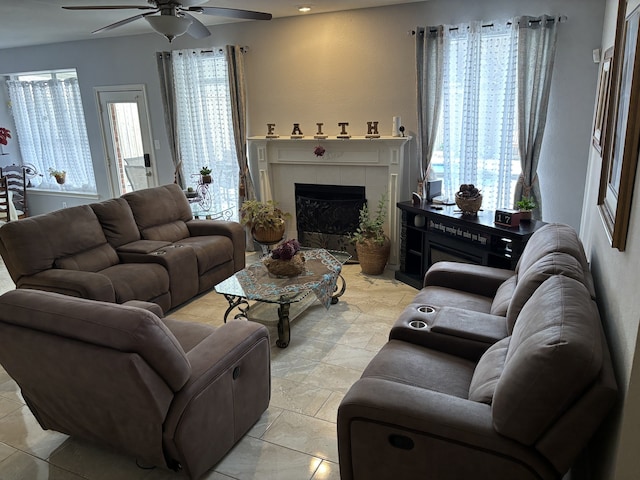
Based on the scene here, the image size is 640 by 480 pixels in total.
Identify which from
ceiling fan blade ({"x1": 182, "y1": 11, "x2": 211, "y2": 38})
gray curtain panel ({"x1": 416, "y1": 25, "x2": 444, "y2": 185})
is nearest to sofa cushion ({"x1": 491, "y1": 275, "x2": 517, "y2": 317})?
gray curtain panel ({"x1": 416, "y1": 25, "x2": 444, "y2": 185})

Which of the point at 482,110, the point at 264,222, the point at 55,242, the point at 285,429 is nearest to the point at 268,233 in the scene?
the point at 264,222

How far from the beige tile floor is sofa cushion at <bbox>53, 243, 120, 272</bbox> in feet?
2.99

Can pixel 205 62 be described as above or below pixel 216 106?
above

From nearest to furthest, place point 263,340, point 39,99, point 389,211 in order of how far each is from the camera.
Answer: point 263,340 → point 389,211 → point 39,99

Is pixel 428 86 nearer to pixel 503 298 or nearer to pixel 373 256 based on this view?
pixel 373 256

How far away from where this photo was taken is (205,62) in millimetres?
5375

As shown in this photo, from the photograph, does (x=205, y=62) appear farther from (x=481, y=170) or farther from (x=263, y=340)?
(x=263, y=340)

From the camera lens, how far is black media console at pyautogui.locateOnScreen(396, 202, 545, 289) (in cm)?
345

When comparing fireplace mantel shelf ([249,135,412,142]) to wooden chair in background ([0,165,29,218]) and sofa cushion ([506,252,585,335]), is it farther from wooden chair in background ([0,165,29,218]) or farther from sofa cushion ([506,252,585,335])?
wooden chair in background ([0,165,29,218])

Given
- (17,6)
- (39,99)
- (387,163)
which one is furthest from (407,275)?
(39,99)

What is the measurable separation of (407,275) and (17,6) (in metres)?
4.40

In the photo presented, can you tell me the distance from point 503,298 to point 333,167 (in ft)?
9.48

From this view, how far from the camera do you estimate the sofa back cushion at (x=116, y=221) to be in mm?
3965

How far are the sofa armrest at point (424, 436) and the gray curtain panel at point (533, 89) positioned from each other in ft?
9.61
